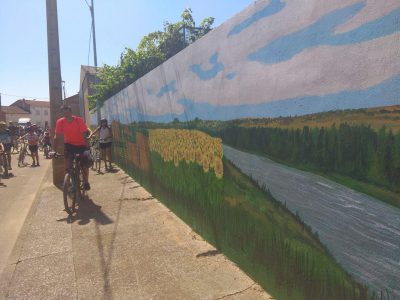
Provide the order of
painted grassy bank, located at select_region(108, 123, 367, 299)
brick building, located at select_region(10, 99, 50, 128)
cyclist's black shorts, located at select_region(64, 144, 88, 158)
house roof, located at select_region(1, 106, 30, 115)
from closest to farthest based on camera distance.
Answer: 1. painted grassy bank, located at select_region(108, 123, 367, 299)
2. cyclist's black shorts, located at select_region(64, 144, 88, 158)
3. house roof, located at select_region(1, 106, 30, 115)
4. brick building, located at select_region(10, 99, 50, 128)

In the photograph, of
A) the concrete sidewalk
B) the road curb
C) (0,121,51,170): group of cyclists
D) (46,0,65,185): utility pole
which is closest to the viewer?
the concrete sidewalk

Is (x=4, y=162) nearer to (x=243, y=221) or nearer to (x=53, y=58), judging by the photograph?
(x=53, y=58)

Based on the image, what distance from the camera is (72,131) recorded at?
19.7ft

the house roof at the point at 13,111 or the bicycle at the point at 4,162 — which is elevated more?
the house roof at the point at 13,111

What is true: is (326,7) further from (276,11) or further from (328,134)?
(328,134)

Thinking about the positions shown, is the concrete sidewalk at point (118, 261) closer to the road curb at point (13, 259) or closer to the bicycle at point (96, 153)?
the road curb at point (13, 259)

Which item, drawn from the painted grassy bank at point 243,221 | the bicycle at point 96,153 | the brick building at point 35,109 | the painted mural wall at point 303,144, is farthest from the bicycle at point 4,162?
the brick building at point 35,109

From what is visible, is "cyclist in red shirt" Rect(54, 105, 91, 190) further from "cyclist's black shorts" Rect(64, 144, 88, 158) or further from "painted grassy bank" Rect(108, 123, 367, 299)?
"painted grassy bank" Rect(108, 123, 367, 299)

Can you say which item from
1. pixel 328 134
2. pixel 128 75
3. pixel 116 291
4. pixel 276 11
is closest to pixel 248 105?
pixel 276 11

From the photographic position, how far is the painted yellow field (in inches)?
73.3

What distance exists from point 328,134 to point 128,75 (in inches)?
460

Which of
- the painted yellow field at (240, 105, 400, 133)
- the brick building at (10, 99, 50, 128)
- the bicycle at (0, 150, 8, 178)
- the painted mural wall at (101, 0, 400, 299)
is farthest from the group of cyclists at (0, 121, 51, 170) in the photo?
the brick building at (10, 99, 50, 128)

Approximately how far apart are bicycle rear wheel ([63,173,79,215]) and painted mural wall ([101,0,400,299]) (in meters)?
2.24

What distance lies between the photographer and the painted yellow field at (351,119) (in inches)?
73.3
